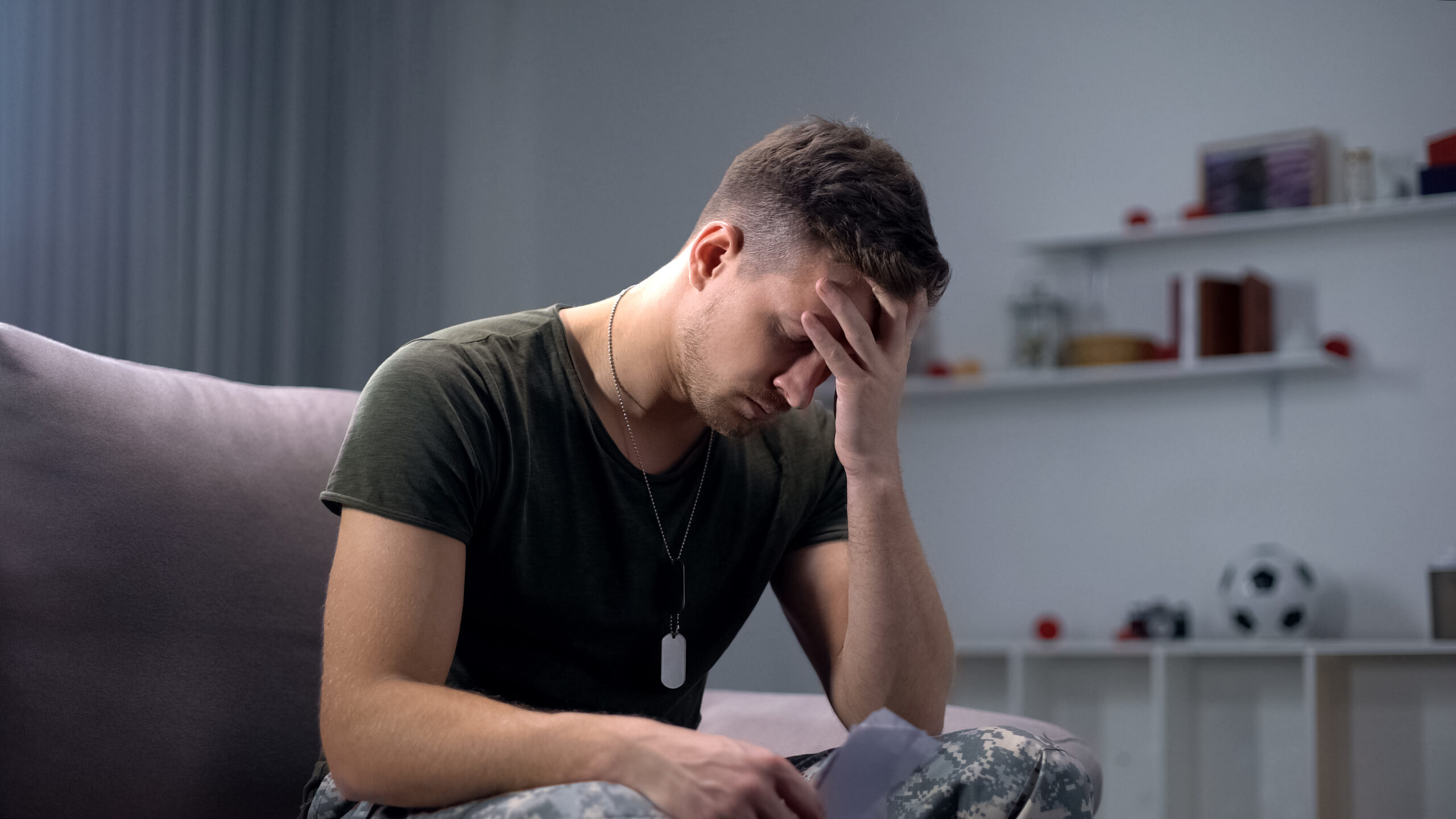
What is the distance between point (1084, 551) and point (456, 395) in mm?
2705

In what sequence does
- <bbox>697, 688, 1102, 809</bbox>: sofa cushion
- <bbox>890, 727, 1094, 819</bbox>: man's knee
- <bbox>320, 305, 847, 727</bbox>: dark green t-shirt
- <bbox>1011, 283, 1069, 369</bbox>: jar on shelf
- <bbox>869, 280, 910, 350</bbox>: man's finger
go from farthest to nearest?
<bbox>1011, 283, 1069, 369</bbox>: jar on shelf
<bbox>697, 688, 1102, 809</bbox>: sofa cushion
<bbox>869, 280, 910, 350</bbox>: man's finger
<bbox>320, 305, 847, 727</bbox>: dark green t-shirt
<bbox>890, 727, 1094, 819</bbox>: man's knee

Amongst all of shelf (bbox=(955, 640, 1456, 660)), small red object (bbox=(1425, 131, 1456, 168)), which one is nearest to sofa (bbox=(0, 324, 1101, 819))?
shelf (bbox=(955, 640, 1456, 660))

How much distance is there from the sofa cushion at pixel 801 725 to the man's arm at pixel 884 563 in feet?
0.70

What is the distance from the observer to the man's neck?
48.1 inches

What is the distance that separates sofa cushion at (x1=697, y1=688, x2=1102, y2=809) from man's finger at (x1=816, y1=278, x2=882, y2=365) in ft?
1.61

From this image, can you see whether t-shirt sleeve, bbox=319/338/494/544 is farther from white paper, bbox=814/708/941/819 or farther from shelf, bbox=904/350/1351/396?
shelf, bbox=904/350/1351/396

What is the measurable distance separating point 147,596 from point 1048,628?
2.62 m

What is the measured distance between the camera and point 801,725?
1522 mm

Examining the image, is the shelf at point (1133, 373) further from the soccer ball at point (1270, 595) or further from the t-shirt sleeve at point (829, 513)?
the t-shirt sleeve at point (829, 513)

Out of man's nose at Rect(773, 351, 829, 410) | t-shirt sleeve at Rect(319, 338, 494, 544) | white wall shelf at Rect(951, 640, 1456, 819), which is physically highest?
man's nose at Rect(773, 351, 829, 410)

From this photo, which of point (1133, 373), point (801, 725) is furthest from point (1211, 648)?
point (801, 725)

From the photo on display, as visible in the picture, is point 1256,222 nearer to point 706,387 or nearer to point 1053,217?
point 1053,217

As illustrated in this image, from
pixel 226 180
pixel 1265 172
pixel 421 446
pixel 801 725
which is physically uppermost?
pixel 1265 172

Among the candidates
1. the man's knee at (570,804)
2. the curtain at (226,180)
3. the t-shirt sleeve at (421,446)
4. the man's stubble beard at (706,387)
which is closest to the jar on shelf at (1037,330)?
the curtain at (226,180)
